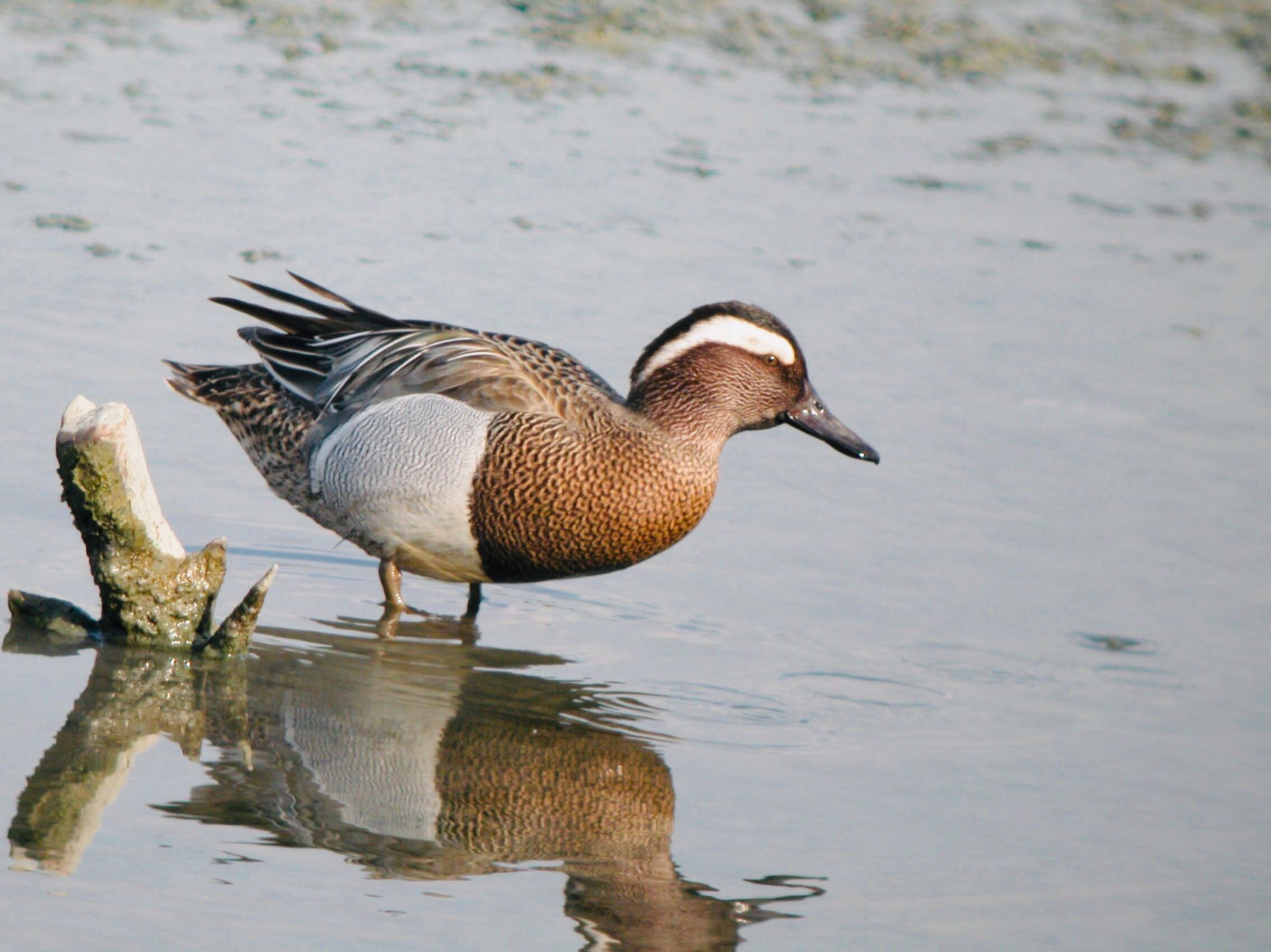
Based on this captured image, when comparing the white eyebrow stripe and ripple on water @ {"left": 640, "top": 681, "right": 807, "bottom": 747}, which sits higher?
the white eyebrow stripe

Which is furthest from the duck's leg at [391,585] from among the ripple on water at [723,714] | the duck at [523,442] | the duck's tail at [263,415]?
the ripple on water at [723,714]

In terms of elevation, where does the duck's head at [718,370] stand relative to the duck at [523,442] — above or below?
above

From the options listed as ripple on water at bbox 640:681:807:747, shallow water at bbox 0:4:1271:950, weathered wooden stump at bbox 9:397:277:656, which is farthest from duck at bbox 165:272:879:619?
weathered wooden stump at bbox 9:397:277:656

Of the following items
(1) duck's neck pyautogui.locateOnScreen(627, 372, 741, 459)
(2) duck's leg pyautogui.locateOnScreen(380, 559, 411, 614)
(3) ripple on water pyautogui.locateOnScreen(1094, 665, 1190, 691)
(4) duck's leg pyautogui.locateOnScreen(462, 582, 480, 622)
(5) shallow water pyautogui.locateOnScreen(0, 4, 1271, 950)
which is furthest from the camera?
(4) duck's leg pyautogui.locateOnScreen(462, 582, 480, 622)

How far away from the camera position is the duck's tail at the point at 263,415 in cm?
607

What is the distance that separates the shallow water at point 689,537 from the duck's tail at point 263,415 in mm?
245

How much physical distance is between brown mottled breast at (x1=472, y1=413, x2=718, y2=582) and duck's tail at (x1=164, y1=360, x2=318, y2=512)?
0.73 metres

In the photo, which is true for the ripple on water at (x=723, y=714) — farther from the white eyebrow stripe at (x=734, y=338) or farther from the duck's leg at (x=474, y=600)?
the white eyebrow stripe at (x=734, y=338)

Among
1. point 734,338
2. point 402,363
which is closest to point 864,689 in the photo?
point 734,338

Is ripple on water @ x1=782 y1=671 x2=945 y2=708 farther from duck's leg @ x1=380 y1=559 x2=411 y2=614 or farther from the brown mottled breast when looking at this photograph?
duck's leg @ x1=380 y1=559 x2=411 y2=614

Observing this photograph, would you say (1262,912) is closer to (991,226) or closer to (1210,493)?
(1210,493)

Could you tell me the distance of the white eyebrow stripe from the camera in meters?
5.76

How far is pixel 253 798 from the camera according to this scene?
425cm

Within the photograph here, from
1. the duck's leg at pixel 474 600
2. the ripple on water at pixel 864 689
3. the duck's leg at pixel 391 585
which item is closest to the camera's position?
the ripple on water at pixel 864 689
